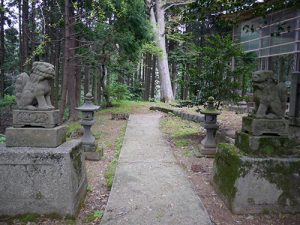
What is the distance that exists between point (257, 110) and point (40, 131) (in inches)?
121

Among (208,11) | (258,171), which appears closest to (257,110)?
(258,171)

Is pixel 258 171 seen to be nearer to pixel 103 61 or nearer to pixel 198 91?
pixel 198 91

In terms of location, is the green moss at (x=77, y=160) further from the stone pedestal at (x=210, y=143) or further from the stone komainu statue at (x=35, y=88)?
the stone pedestal at (x=210, y=143)

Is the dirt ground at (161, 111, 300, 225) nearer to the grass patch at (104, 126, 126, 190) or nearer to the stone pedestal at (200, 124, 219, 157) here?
the stone pedestal at (200, 124, 219, 157)

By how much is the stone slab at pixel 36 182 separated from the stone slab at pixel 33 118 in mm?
364

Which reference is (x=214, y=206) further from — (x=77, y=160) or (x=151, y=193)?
(x=77, y=160)

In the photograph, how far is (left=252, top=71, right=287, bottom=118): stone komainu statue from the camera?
4.00 metres

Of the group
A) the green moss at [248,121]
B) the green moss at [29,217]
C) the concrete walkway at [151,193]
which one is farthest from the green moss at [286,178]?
the green moss at [29,217]

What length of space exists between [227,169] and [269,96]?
123 cm

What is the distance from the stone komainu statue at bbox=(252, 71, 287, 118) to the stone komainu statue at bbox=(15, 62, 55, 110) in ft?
9.68

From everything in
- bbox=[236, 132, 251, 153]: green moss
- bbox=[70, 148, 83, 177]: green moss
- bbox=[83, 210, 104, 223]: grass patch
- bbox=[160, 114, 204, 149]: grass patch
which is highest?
bbox=[236, 132, 251, 153]: green moss

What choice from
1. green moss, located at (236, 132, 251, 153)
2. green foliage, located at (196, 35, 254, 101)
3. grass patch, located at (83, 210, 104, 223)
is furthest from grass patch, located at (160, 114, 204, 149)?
grass patch, located at (83, 210, 104, 223)

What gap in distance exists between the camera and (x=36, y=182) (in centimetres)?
368

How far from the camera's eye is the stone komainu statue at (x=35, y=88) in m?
3.85
